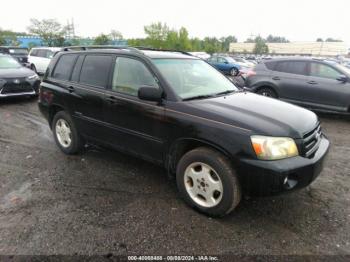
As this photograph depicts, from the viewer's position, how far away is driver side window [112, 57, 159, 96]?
148 inches

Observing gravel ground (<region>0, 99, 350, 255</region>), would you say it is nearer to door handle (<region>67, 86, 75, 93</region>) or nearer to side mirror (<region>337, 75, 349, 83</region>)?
door handle (<region>67, 86, 75, 93</region>)

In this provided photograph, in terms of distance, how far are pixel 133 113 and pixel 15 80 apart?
7.05 meters

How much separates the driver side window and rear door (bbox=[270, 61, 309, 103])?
596cm

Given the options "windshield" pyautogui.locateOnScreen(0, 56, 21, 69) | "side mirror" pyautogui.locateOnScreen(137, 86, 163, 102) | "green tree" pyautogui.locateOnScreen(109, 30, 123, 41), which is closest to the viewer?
"side mirror" pyautogui.locateOnScreen(137, 86, 163, 102)

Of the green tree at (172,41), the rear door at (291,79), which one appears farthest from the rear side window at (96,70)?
the green tree at (172,41)

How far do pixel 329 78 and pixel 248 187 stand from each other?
6471 millimetres

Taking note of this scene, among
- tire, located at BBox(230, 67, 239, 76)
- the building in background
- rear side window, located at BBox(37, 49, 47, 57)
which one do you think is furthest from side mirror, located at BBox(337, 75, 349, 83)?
the building in background

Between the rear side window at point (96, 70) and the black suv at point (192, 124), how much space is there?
0.05 feet

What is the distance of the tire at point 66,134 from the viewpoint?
486cm

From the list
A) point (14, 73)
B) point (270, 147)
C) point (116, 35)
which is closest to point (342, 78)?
point (270, 147)

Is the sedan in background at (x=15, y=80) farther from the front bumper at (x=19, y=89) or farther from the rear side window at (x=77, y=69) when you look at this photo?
the rear side window at (x=77, y=69)

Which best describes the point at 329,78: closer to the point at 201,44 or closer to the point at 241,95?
the point at 241,95

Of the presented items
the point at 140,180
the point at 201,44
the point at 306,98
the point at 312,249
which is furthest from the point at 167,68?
the point at 201,44

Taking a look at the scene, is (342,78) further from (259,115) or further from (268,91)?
(259,115)
